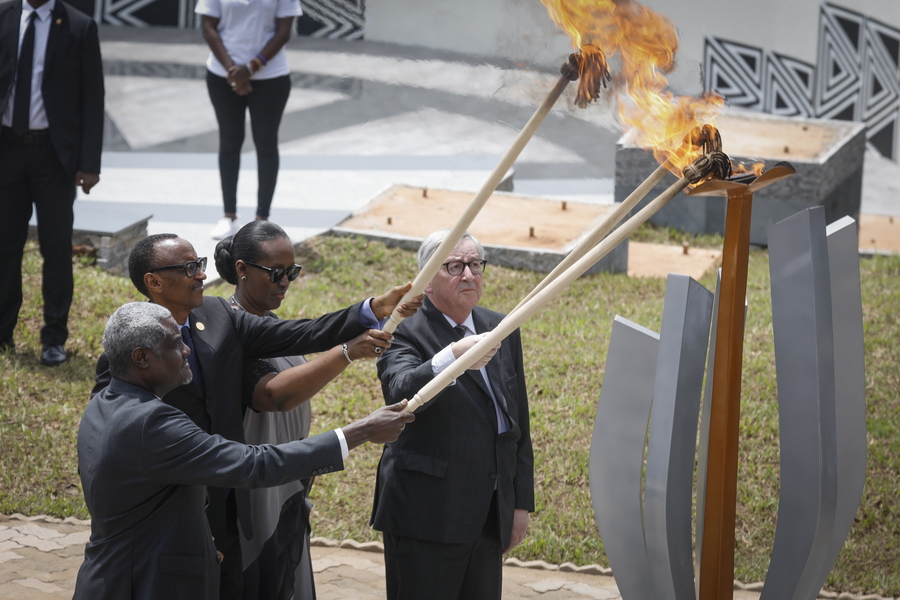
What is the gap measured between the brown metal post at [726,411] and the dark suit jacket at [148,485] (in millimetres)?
1347

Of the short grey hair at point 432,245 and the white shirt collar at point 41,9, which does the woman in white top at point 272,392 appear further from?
the white shirt collar at point 41,9

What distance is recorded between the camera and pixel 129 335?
8.77 feet

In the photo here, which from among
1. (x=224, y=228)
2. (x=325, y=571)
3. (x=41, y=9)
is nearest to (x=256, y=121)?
(x=224, y=228)

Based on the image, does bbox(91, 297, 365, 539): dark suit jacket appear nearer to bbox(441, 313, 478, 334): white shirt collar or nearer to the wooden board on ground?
bbox(441, 313, 478, 334): white shirt collar

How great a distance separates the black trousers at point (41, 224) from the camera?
565 centimetres

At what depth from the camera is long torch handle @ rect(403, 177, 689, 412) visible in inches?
110

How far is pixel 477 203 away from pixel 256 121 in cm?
450

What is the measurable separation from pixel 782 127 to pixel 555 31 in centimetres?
793

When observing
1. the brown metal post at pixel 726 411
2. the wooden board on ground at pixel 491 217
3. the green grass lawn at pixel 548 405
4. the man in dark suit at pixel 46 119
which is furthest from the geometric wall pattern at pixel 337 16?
the brown metal post at pixel 726 411

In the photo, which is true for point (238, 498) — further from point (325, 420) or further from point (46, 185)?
point (46, 185)

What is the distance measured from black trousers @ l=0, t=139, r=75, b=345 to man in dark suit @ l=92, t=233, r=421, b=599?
9.26 ft

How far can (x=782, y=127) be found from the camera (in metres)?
10.7

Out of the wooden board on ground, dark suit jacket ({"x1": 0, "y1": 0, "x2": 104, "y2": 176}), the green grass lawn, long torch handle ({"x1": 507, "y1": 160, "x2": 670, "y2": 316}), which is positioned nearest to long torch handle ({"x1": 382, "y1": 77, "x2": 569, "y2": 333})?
long torch handle ({"x1": 507, "y1": 160, "x2": 670, "y2": 316})

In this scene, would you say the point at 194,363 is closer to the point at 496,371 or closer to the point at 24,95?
the point at 496,371
